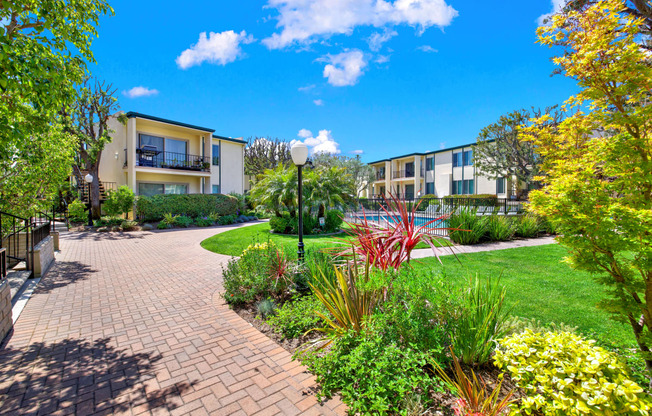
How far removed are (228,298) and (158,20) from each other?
8.44 m

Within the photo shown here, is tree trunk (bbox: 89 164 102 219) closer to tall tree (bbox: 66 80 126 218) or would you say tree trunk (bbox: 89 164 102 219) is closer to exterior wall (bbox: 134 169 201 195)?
tall tree (bbox: 66 80 126 218)

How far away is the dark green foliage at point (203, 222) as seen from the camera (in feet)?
63.0

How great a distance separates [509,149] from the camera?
22.9 meters

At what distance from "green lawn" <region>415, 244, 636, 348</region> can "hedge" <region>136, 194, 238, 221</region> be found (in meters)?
17.3

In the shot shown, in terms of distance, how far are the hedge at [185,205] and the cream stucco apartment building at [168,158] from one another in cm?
242

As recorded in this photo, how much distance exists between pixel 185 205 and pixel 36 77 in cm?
1776

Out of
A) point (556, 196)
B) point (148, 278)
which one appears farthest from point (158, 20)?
point (556, 196)

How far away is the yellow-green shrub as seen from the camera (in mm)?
1679

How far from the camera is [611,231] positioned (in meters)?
2.32

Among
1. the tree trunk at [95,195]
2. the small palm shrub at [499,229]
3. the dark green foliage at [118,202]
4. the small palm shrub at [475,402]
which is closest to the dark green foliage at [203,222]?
the dark green foliage at [118,202]

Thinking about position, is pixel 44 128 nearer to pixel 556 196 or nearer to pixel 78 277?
pixel 78 277

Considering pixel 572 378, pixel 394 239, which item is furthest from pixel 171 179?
pixel 572 378

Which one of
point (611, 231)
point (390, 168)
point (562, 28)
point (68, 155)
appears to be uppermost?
point (390, 168)

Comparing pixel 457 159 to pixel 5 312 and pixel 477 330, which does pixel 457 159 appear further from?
pixel 5 312
